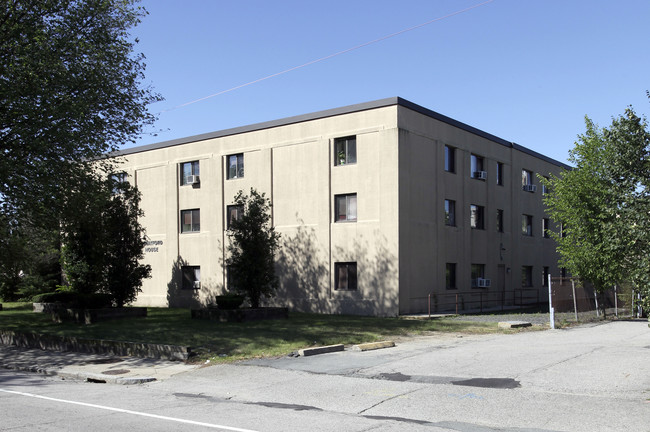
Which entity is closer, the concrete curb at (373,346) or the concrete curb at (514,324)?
the concrete curb at (373,346)

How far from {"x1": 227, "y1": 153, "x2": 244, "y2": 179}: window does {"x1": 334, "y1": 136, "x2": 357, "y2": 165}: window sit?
618 cm

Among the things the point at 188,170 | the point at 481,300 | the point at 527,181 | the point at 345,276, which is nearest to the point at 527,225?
the point at 527,181

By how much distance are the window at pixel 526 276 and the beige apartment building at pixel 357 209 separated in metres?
0.13

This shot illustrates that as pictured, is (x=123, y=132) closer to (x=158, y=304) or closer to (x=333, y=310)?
(x=333, y=310)

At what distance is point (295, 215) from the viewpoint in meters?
29.6

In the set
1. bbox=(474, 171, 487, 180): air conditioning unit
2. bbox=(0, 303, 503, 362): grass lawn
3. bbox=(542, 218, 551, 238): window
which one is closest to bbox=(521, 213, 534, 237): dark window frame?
bbox=(542, 218, 551, 238): window

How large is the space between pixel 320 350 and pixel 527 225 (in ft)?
85.5

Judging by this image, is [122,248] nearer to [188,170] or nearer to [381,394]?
[188,170]

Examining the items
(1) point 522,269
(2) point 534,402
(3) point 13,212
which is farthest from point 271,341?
(1) point 522,269

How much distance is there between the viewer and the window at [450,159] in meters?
30.2

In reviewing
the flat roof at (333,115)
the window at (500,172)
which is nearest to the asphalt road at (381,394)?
the flat roof at (333,115)

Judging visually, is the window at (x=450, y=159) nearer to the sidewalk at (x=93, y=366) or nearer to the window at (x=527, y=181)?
the window at (x=527, y=181)

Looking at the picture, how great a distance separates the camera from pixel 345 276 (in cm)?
2795

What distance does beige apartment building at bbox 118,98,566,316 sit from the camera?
26.8 metres
